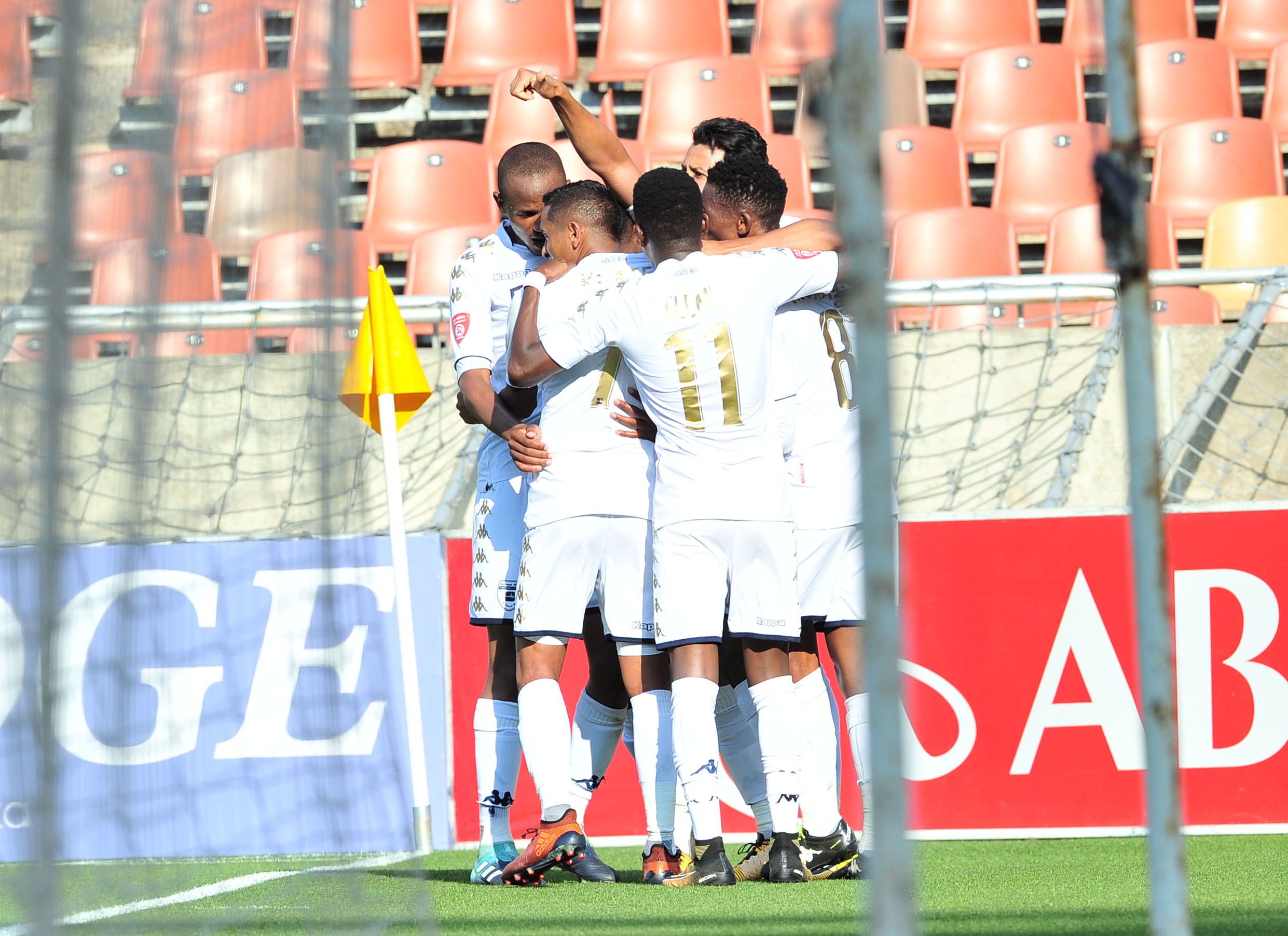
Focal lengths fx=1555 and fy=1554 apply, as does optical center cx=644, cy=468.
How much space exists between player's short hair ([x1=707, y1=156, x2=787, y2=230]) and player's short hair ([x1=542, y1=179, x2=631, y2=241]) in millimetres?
264

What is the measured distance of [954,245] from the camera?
7891mm

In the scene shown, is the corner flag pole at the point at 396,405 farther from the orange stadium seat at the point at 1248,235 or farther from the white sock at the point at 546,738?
the orange stadium seat at the point at 1248,235

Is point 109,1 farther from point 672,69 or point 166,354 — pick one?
point 672,69

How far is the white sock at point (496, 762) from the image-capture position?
3941 millimetres

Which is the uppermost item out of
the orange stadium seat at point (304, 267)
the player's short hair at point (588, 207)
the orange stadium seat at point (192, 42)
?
the player's short hair at point (588, 207)

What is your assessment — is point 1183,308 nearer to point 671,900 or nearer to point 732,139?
point 732,139

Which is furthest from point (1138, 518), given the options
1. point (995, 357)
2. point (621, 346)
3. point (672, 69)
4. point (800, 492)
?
point (672, 69)

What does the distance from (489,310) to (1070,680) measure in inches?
87.3

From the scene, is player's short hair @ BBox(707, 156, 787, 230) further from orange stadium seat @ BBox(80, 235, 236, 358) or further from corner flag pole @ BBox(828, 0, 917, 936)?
Answer: corner flag pole @ BBox(828, 0, 917, 936)

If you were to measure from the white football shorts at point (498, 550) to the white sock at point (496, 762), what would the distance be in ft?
0.81

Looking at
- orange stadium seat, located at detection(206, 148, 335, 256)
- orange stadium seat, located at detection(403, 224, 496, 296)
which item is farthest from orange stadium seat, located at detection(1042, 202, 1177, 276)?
orange stadium seat, located at detection(206, 148, 335, 256)

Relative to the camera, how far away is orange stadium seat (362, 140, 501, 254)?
882 cm

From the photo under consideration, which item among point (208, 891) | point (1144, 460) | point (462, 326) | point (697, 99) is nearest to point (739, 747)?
point (462, 326)

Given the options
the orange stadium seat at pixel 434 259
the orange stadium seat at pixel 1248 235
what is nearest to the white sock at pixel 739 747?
the orange stadium seat at pixel 434 259
